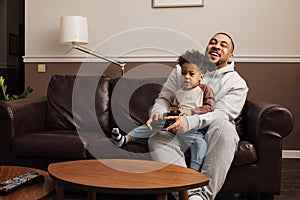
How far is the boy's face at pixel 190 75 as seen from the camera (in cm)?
223

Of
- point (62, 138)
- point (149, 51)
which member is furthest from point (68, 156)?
point (149, 51)

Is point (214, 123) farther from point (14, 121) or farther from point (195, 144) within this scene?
point (14, 121)

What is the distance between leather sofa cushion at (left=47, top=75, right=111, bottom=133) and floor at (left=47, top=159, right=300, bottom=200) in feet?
1.68

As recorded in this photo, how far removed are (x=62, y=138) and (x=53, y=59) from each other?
1870 mm

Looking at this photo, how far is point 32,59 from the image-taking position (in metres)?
4.02

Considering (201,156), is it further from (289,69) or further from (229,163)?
(289,69)

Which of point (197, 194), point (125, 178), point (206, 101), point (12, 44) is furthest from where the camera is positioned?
point (12, 44)

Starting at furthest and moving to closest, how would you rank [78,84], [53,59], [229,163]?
[53,59]
[78,84]
[229,163]

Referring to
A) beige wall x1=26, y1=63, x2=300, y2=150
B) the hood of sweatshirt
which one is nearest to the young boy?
the hood of sweatshirt

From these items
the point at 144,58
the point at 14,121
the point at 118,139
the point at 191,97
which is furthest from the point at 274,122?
the point at 144,58

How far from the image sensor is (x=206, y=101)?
7.41ft

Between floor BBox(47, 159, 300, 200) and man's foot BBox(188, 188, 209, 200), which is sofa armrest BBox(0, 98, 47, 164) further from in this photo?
man's foot BBox(188, 188, 209, 200)

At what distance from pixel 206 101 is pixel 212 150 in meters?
0.33

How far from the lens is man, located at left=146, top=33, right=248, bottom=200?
2.02 m
